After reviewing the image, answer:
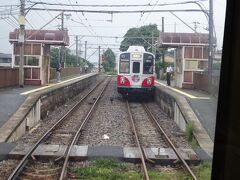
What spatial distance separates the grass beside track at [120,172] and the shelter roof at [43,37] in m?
18.8

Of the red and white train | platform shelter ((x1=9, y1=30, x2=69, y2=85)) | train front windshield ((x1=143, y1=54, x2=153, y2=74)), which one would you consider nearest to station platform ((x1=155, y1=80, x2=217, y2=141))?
the red and white train

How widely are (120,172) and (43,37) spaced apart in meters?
20.3

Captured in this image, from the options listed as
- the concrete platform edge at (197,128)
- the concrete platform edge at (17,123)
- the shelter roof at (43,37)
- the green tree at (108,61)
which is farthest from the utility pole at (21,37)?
the green tree at (108,61)

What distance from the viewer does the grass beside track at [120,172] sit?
816cm

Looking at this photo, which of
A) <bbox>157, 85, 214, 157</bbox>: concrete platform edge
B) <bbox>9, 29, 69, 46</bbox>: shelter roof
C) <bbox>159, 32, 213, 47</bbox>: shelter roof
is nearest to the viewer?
<bbox>157, 85, 214, 157</bbox>: concrete platform edge

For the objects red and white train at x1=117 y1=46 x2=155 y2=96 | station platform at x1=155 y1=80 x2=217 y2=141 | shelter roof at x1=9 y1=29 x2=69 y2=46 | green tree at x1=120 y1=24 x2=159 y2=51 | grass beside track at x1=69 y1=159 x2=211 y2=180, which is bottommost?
grass beside track at x1=69 y1=159 x2=211 y2=180

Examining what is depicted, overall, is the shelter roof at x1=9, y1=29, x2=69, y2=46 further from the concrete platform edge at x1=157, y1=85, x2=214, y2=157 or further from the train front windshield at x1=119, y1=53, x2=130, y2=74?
the concrete platform edge at x1=157, y1=85, x2=214, y2=157

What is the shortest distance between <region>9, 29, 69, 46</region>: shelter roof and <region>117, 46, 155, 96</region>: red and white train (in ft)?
13.3

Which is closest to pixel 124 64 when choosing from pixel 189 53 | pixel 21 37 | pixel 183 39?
pixel 189 53

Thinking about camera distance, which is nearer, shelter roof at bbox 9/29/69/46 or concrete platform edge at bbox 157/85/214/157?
concrete platform edge at bbox 157/85/214/157

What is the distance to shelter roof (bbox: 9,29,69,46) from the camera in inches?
1079

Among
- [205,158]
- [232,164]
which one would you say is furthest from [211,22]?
[232,164]

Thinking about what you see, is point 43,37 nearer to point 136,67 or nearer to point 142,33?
point 136,67

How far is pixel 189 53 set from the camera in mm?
28016
